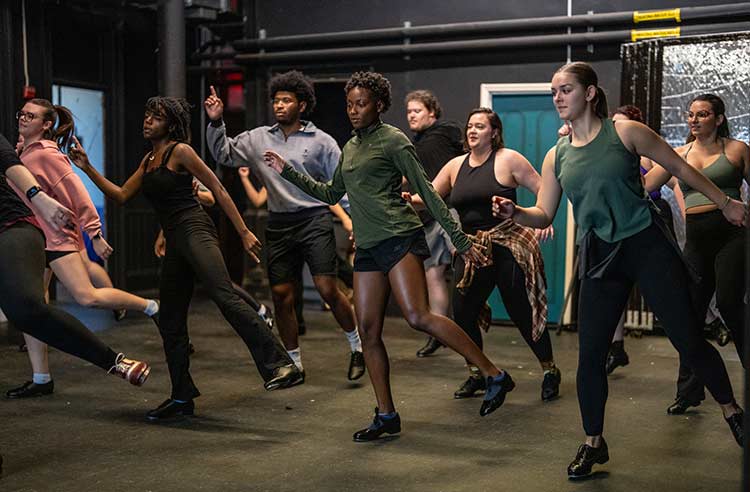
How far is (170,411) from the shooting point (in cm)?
544

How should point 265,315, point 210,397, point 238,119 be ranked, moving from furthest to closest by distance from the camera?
point 238,119 < point 265,315 < point 210,397

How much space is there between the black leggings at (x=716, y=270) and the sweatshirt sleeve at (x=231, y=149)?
2.74 metres

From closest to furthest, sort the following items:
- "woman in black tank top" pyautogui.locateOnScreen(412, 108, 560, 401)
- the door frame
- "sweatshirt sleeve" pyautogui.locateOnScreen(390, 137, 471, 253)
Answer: "sweatshirt sleeve" pyautogui.locateOnScreen(390, 137, 471, 253), "woman in black tank top" pyautogui.locateOnScreen(412, 108, 560, 401), the door frame

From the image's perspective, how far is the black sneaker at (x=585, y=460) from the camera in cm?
426

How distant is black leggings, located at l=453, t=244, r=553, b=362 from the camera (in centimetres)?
593

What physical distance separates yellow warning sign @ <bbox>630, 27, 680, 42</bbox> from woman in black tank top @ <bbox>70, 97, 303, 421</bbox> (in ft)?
14.9

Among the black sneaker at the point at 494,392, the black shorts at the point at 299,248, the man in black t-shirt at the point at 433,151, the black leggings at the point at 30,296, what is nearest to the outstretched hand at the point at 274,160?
the black leggings at the point at 30,296

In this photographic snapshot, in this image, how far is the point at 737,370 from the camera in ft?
22.9

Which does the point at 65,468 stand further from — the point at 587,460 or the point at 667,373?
the point at 667,373

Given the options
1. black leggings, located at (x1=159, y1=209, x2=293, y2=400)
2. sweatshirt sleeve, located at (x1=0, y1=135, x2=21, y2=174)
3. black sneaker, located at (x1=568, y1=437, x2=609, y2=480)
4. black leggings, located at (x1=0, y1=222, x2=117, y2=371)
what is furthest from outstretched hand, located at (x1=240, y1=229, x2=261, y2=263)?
black sneaker, located at (x1=568, y1=437, x2=609, y2=480)

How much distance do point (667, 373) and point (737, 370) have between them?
52 cm

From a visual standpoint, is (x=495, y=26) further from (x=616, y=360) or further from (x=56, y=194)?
(x=56, y=194)

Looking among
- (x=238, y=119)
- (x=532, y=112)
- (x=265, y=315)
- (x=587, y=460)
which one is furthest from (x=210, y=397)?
(x=238, y=119)

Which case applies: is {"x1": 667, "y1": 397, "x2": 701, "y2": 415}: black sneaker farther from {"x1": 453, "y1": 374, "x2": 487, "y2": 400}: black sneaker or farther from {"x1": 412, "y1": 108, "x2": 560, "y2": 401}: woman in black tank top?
{"x1": 453, "y1": 374, "x2": 487, "y2": 400}: black sneaker
